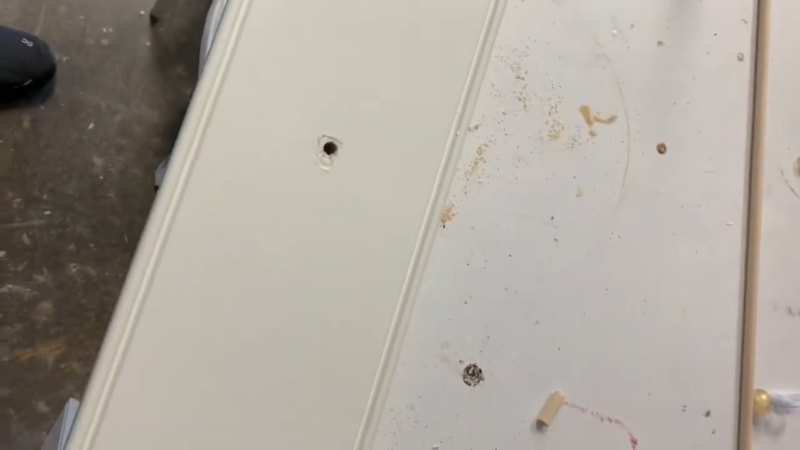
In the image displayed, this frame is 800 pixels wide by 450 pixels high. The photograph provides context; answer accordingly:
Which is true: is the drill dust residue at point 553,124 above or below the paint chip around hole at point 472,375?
above

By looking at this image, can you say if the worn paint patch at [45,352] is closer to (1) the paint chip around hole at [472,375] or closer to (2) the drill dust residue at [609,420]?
(1) the paint chip around hole at [472,375]

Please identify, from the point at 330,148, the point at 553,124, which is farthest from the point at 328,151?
the point at 553,124

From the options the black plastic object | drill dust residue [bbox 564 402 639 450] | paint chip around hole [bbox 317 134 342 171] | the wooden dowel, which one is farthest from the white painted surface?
the black plastic object

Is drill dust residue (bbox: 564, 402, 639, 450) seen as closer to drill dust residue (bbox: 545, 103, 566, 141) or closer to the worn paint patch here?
drill dust residue (bbox: 545, 103, 566, 141)

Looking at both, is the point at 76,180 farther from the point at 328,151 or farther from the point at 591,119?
the point at 591,119

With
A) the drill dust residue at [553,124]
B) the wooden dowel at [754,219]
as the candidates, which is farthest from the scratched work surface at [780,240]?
the drill dust residue at [553,124]

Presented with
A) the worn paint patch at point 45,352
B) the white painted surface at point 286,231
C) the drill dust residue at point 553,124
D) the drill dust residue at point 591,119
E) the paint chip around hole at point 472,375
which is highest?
the drill dust residue at point 591,119

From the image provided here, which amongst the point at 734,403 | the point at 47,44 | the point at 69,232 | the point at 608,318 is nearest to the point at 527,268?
the point at 608,318

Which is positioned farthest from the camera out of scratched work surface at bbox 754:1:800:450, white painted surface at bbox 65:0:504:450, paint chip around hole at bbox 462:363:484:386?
scratched work surface at bbox 754:1:800:450
